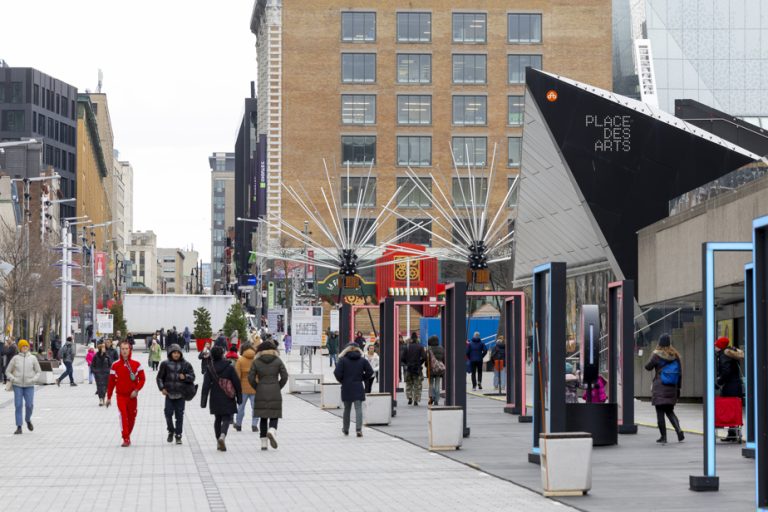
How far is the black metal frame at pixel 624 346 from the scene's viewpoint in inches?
893

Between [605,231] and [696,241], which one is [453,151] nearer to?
[605,231]

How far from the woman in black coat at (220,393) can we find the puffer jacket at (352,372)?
272 centimetres

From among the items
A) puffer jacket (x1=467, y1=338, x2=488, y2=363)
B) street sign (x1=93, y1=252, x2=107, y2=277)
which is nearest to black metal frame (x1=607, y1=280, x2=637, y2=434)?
puffer jacket (x1=467, y1=338, x2=488, y2=363)

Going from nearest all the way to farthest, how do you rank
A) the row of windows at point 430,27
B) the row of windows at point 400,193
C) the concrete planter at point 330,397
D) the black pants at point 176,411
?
the black pants at point 176,411 → the concrete planter at point 330,397 → the row of windows at point 400,193 → the row of windows at point 430,27

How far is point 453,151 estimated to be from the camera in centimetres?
10644

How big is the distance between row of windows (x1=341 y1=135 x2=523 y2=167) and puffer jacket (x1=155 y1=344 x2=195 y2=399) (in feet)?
273

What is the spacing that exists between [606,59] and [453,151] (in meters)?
13.9

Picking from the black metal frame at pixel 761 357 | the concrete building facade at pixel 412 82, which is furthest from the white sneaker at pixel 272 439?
the concrete building facade at pixel 412 82

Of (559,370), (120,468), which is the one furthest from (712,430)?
(120,468)

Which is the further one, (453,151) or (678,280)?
(453,151)

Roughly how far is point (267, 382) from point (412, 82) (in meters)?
86.0

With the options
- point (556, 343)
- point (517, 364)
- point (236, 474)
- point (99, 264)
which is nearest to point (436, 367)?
point (517, 364)

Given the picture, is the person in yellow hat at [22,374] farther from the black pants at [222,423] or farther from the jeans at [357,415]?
the jeans at [357,415]

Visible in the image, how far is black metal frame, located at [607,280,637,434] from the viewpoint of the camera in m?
22.7
